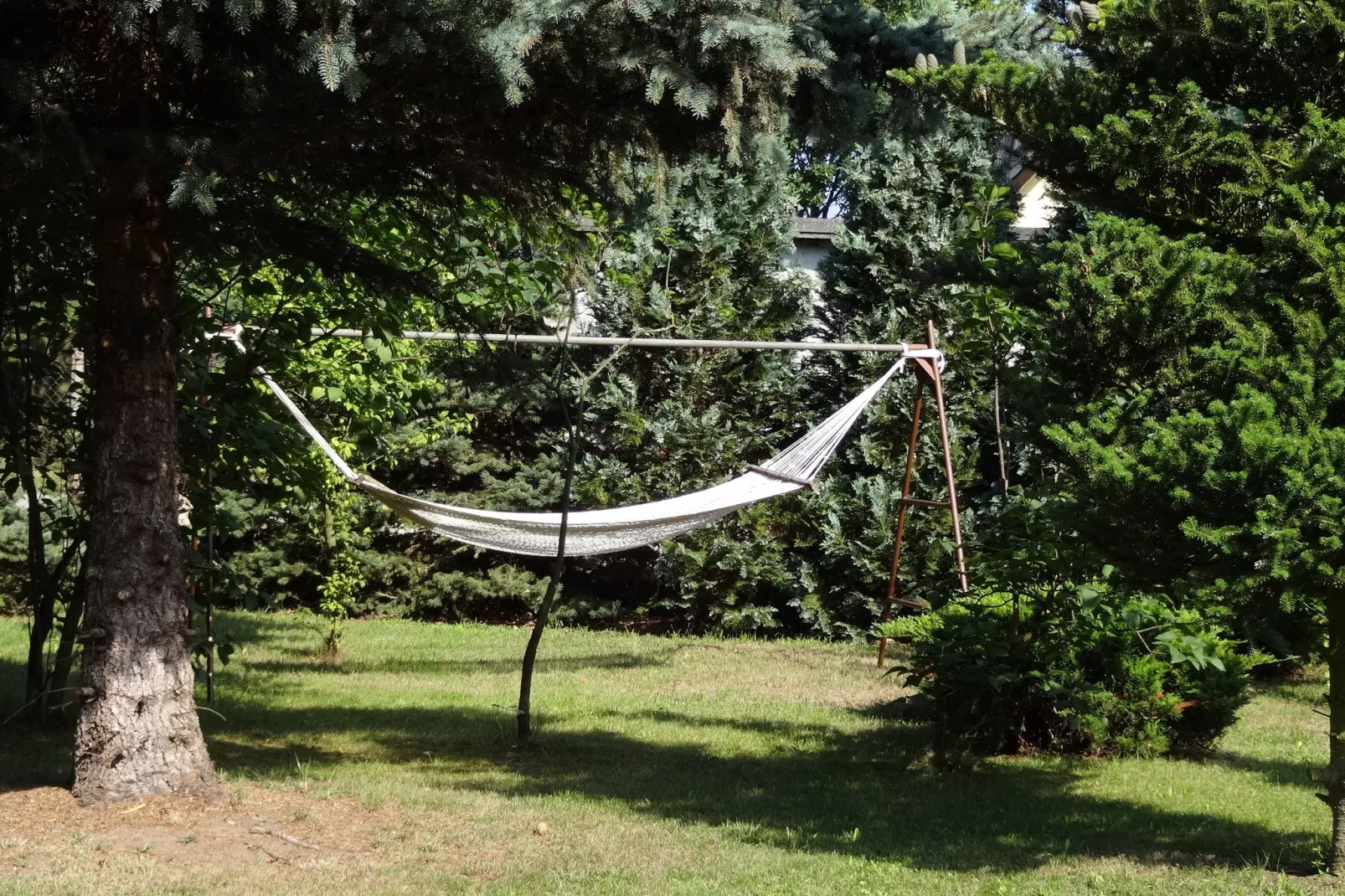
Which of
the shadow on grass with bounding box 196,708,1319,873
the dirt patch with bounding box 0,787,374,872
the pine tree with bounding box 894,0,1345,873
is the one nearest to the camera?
the pine tree with bounding box 894,0,1345,873

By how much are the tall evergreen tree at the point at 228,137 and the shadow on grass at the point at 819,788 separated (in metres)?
0.98

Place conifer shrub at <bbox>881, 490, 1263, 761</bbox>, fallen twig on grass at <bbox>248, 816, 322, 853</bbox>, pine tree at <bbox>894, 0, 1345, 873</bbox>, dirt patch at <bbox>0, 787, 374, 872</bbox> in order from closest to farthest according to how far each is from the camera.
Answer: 1. pine tree at <bbox>894, 0, 1345, 873</bbox>
2. dirt patch at <bbox>0, 787, 374, 872</bbox>
3. fallen twig on grass at <bbox>248, 816, 322, 853</bbox>
4. conifer shrub at <bbox>881, 490, 1263, 761</bbox>

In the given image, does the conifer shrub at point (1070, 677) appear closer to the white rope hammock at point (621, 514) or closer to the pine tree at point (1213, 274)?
the white rope hammock at point (621, 514)

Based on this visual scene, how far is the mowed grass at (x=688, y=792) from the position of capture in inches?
138

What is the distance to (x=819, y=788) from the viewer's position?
493 cm

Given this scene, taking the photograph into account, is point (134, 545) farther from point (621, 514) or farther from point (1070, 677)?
point (1070, 677)

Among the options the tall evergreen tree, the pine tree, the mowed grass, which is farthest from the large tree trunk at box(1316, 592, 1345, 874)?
the tall evergreen tree

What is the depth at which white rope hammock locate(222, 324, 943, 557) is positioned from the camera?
5457mm

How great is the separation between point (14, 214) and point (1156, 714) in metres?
4.72

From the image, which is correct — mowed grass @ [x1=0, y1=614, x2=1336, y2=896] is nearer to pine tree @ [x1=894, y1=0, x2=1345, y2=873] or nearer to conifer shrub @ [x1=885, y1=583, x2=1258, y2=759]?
conifer shrub @ [x1=885, y1=583, x2=1258, y2=759]

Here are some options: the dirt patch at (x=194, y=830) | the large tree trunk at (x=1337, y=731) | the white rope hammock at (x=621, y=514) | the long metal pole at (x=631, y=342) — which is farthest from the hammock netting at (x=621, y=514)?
the large tree trunk at (x=1337, y=731)

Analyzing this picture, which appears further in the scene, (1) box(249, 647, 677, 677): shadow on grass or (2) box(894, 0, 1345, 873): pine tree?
(1) box(249, 647, 677, 677): shadow on grass

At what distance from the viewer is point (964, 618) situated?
5430 mm

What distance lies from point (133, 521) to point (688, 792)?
216cm
